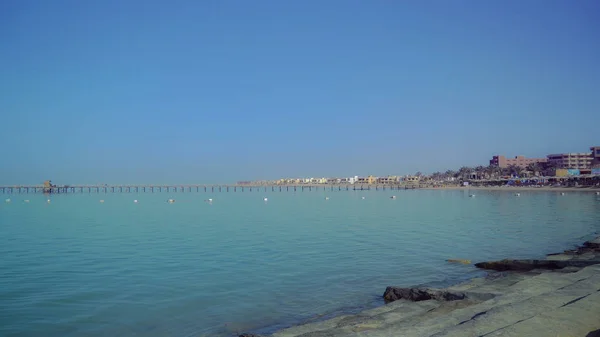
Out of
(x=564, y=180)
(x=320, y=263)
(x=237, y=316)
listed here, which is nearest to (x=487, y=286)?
(x=237, y=316)

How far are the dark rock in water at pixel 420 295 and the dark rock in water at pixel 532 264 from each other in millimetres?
5664

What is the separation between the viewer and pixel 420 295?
35.6 feet

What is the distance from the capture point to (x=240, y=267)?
1805 centimetres

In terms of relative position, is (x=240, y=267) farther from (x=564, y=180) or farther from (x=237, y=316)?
(x=564, y=180)

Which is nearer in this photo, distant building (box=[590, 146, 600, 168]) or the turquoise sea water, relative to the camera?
the turquoise sea water

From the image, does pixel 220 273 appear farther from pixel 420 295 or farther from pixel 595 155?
pixel 595 155

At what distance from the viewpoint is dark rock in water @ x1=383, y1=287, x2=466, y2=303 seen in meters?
10.4

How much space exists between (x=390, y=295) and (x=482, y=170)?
17326cm

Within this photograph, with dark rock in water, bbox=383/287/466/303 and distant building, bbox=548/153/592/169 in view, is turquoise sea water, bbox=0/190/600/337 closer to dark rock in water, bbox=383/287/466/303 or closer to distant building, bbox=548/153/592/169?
dark rock in water, bbox=383/287/466/303

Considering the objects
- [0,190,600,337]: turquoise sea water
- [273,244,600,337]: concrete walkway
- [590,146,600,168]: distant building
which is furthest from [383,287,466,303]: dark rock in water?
[590,146,600,168]: distant building

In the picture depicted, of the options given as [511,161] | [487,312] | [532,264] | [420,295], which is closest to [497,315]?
[487,312]

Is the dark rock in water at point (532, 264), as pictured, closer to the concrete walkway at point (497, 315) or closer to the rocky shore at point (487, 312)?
the rocky shore at point (487, 312)

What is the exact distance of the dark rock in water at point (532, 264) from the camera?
13.9m

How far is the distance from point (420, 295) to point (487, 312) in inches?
131
